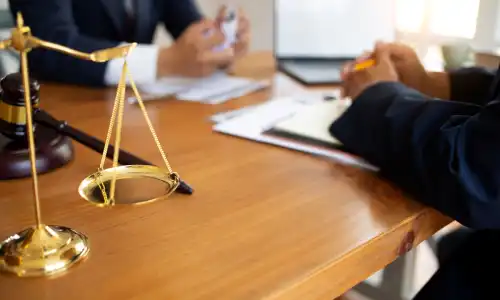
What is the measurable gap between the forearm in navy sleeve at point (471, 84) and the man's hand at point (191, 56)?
548 mm

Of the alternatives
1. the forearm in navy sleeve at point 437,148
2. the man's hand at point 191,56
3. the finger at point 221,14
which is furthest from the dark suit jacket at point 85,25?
the forearm in navy sleeve at point 437,148

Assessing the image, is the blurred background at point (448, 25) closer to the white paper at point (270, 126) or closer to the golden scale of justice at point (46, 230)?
the white paper at point (270, 126)

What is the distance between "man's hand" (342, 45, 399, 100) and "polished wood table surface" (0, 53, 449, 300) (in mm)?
Answer: 226

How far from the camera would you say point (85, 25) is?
5.05 feet

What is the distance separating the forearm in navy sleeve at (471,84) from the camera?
100cm

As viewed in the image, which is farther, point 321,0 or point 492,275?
point 321,0

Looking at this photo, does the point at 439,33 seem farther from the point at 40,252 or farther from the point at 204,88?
the point at 40,252

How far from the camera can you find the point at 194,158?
81 centimetres

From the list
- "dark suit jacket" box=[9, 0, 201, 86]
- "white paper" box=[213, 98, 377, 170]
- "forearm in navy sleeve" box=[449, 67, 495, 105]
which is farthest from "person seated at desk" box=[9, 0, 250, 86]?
"forearm in navy sleeve" box=[449, 67, 495, 105]

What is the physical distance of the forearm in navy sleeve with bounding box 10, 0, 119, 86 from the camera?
1224 millimetres

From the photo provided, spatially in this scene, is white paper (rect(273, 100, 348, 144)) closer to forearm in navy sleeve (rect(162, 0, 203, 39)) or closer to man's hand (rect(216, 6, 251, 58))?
man's hand (rect(216, 6, 251, 58))

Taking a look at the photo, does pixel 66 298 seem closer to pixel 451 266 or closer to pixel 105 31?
pixel 451 266

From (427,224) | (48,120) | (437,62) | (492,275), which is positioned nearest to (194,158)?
(48,120)

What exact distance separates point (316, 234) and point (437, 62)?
76cm
